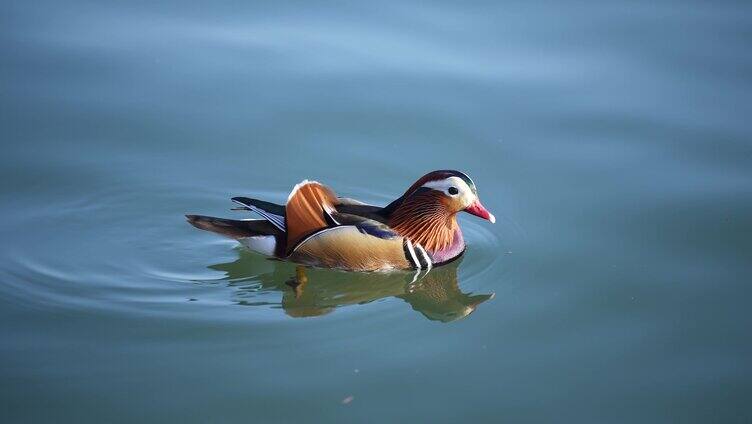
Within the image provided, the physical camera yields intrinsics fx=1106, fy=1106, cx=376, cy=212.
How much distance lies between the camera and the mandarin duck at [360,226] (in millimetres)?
8227

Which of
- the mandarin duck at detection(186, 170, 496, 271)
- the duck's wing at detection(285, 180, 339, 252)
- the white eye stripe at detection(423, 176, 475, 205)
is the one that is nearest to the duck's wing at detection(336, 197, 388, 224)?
the mandarin duck at detection(186, 170, 496, 271)

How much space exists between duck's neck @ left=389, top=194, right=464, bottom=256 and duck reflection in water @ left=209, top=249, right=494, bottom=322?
7.6 inches

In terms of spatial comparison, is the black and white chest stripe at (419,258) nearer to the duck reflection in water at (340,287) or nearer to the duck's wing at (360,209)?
the duck reflection in water at (340,287)

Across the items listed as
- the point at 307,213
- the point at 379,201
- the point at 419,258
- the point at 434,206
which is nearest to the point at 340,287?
the point at 307,213

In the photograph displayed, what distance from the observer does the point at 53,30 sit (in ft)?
37.4

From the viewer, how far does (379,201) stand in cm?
921

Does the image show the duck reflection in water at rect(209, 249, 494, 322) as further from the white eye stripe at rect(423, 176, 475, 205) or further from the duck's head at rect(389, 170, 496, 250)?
the white eye stripe at rect(423, 176, 475, 205)

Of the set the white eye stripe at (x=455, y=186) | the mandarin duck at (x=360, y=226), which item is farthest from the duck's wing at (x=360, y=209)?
the white eye stripe at (x=455, y=186)

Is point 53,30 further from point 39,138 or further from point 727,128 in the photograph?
point 727,128

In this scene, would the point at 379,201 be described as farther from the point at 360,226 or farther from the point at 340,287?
the point at 340,287

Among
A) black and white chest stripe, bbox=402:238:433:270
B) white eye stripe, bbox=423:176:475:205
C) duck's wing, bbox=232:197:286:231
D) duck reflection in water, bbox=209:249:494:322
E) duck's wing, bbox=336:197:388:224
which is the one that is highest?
white eye stripe, bbox=423:176:475:205

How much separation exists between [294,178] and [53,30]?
12.0 feet

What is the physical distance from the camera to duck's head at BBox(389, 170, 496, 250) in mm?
8484

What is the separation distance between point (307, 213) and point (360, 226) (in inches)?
16.0
